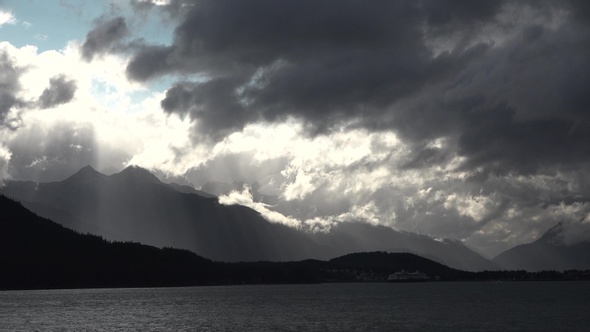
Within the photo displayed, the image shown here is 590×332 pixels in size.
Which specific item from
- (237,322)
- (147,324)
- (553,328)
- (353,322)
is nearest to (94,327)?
(147,324)

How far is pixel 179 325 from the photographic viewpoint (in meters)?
176

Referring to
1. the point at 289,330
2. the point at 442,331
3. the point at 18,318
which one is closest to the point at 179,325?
the point at 289,330

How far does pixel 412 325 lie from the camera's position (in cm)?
16688

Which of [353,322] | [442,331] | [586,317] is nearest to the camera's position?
[442,331]

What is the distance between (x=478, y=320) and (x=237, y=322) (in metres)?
60.2

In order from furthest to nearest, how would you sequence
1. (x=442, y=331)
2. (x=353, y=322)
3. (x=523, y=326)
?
(x=353, y=322) < (x=523, y=326) < (x=442, y=331)

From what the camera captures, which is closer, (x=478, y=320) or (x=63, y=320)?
(x=478, y=320)

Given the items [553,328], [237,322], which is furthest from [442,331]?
[237,322]

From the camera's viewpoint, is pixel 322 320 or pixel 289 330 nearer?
pixel 289 330

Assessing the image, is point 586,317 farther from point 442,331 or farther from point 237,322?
point 237,322

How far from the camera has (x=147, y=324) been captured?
18038cm

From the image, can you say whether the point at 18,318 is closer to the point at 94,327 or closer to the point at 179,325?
the point at 94,327

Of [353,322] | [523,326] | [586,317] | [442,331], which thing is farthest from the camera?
[586,317]

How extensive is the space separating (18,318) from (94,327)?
3736 centimetres
